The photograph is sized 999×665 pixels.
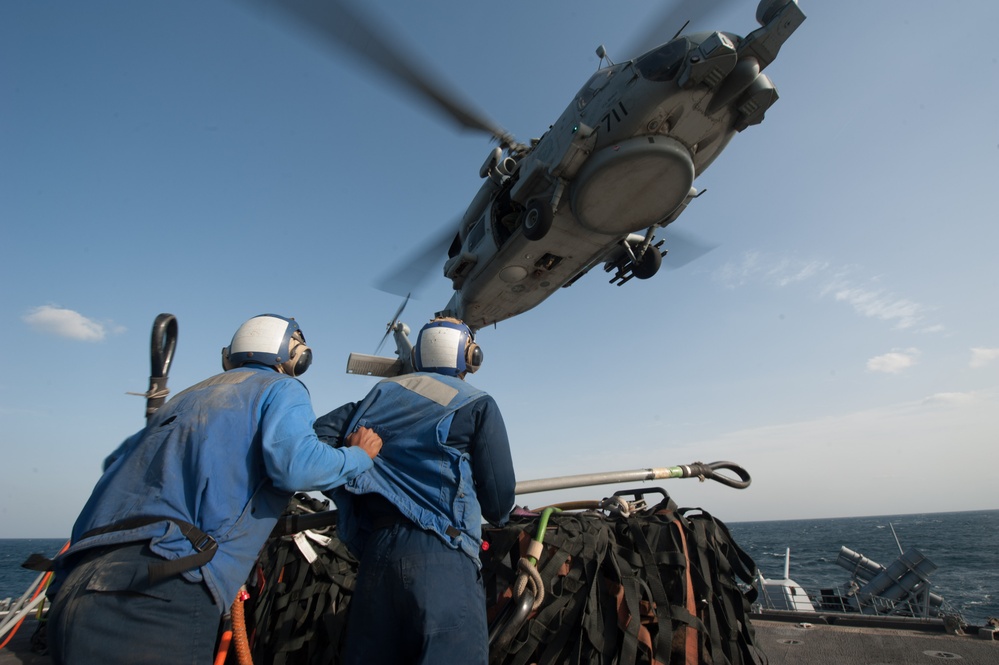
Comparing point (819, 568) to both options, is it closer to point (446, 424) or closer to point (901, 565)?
point (901, 565)

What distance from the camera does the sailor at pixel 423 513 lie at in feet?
6.74

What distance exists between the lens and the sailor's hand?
2355 mm

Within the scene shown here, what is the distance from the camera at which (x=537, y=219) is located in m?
9.98

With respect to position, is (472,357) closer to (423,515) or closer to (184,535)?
(423,515)

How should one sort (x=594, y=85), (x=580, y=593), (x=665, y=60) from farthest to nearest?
(x=594, y=85) → (x=665, y=60) → (x=580, y=593)

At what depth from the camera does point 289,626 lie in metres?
3.09

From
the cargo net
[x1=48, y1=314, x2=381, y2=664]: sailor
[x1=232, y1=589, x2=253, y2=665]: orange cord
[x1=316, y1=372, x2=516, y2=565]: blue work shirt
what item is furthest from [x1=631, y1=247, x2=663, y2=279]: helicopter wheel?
[x1=232, y1=589, x2=253, y2=665]: orange cord

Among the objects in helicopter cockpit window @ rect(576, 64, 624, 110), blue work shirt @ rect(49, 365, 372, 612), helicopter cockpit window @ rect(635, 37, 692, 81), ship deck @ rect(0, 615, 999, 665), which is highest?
helicopter cockpit window @ rect(576, 64, 624, 110)

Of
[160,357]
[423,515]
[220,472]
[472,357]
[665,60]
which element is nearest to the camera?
[220,472]

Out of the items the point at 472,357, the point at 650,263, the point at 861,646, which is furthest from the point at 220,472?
the point at 650,263

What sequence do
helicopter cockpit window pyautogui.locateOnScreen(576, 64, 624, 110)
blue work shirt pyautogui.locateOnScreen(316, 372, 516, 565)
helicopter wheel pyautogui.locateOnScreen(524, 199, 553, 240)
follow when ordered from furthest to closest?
helicopter cockpit window pyautogui.locateOnScreen(576, 64, 624, 110) → helicopter wheel pyautogui.locateOnScreen(524, 199, 553, 240) → blue work shirt pyautogui.locateOnScreen(316, 372, 516, 565)

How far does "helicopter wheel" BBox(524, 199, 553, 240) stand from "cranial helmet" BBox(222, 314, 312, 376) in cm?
781

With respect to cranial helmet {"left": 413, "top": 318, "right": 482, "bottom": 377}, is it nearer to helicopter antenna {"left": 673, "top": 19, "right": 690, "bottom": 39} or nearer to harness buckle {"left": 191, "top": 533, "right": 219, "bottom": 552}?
harness buckle {"left": 191, "top": 533, "right": 219, "bottom": 552}

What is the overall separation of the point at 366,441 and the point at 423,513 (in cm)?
44
